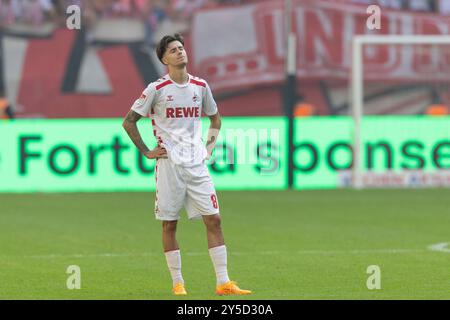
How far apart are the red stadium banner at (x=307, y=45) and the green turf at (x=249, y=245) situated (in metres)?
4.58

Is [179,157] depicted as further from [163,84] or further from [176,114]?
[163,84]

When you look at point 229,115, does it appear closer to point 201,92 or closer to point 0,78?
point 0,78

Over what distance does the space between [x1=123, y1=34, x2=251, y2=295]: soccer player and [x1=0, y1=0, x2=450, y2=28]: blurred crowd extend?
16.6m

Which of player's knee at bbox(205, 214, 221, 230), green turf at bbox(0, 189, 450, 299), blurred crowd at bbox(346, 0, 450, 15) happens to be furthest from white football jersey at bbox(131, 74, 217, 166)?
blurred crowd at bbox(346, 0, 450, 15)

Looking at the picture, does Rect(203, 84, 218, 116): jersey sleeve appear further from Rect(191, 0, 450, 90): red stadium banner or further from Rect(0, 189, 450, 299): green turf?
Rect(191, 0, 450, 90): red stadium banner

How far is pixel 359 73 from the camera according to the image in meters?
27.5

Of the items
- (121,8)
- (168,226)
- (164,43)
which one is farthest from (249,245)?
(121,8)

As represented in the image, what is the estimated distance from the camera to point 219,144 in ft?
84.8

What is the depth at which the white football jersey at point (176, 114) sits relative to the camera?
11.4 metres

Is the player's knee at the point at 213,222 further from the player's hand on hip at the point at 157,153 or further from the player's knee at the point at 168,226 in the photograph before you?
the player's hand on hip at the point at 157,153

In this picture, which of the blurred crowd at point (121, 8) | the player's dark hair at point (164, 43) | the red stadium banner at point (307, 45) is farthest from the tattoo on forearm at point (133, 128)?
the red stadium banner at point (307, 45)

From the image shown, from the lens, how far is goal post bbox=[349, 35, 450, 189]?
26.7 m

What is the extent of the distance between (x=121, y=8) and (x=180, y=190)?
1746 cm
